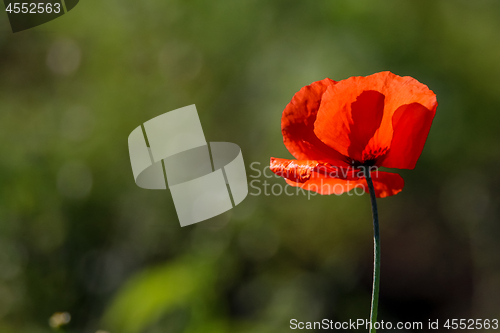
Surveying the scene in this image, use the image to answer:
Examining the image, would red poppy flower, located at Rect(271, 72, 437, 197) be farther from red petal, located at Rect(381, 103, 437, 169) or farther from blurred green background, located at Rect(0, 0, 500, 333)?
blurred green background, located at Rect(0, 0, 500, 333)

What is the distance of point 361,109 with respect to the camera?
17.4 inches

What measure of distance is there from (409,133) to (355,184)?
0.31ft

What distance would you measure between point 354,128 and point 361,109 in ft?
0.09

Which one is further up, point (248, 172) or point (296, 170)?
point (296, 170)

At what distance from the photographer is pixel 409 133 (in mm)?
413

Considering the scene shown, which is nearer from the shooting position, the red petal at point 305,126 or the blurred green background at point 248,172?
the red petal at point 305,126

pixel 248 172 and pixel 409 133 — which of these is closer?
pixel 409 133

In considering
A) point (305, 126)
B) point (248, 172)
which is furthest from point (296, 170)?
point (248, 172)

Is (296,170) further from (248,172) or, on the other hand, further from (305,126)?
(248,172)

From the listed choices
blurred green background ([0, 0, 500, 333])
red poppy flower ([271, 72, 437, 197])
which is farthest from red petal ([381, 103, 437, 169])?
blurred green background ([0, 0, 500, 333])

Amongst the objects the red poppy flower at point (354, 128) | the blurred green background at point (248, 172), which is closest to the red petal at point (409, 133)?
the red poppy flower at point (354, 128)

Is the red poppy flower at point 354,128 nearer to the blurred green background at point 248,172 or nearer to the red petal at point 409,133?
the red petal at point 409,133

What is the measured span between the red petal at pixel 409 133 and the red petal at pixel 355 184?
1.0 inches

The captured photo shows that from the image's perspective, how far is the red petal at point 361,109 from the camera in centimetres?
43
